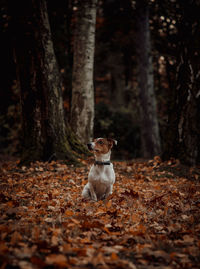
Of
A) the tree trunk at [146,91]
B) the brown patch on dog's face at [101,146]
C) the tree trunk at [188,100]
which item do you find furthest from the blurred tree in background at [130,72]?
the brown patch on dog's face at [101,146]

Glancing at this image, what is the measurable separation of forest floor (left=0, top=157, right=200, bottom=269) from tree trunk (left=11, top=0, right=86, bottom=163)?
A: 1.35 metres

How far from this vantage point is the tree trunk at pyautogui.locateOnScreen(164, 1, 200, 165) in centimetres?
750

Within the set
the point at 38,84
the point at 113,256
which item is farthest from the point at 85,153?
the point at 113,256

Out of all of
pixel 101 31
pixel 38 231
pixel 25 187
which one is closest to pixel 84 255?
pixel 38 231

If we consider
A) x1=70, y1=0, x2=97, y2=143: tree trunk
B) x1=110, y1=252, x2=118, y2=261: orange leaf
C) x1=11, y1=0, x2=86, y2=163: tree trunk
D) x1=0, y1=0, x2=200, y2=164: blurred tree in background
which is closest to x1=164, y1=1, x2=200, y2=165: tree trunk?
x1=0, y1=0, x2=200, y2=164: blurred tree in background

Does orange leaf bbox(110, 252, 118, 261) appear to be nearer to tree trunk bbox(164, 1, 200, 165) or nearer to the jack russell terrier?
the jack russell terrier

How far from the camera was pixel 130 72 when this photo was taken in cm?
2362

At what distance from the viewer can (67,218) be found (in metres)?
3.33

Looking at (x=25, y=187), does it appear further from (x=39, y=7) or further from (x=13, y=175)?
(x=39, y=7)

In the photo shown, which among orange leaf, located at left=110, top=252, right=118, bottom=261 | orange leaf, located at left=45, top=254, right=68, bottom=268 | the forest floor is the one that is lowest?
the forest floor

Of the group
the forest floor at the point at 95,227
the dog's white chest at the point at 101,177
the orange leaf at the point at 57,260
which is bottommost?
the forest floor at the point at 95,227

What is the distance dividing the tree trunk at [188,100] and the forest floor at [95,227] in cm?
174

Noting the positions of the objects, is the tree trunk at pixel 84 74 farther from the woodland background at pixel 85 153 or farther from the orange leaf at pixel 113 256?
the orange leaf at pixel 113 256

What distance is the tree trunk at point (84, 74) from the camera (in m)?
8.65
